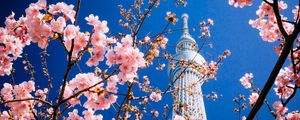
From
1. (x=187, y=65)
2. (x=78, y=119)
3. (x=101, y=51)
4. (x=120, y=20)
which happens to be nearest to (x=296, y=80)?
(x=101, y=51)

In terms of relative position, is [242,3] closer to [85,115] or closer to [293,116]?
[293,116]

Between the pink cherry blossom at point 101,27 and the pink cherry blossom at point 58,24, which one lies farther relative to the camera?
the pink cherry blossom at point 101,27

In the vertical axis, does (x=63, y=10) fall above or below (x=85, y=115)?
above

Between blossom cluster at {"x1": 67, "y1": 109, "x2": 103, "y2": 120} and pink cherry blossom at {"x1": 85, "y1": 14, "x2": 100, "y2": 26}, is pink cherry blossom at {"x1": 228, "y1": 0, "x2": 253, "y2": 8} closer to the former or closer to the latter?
pink cherry blossom at {"x1": 85, "y1": 14, "x2": 100, "y2": 26}

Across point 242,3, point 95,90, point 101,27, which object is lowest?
point 95,90

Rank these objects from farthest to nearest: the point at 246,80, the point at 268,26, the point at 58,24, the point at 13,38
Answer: the point at 246,80, the point at 268,26, the point at 13,38, the point at 58,24

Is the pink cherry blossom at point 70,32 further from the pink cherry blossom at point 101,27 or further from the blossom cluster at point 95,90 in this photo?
the blossom cluster at point 95,90

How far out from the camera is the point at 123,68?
2.65 meters

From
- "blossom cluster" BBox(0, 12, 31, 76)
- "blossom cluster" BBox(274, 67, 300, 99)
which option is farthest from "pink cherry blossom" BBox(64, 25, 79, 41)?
"blossom cluster" BBox(274, 67, 300, 99)

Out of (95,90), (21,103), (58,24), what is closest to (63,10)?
(58,24)

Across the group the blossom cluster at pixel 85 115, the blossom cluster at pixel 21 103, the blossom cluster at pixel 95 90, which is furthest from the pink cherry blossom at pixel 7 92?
the blossom cluster at pixel 95 90

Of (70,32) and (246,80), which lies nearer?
(70,32)

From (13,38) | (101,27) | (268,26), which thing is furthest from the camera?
(268,26)

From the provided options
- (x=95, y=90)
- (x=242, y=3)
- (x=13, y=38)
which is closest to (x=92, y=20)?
(x=95, y=90)
